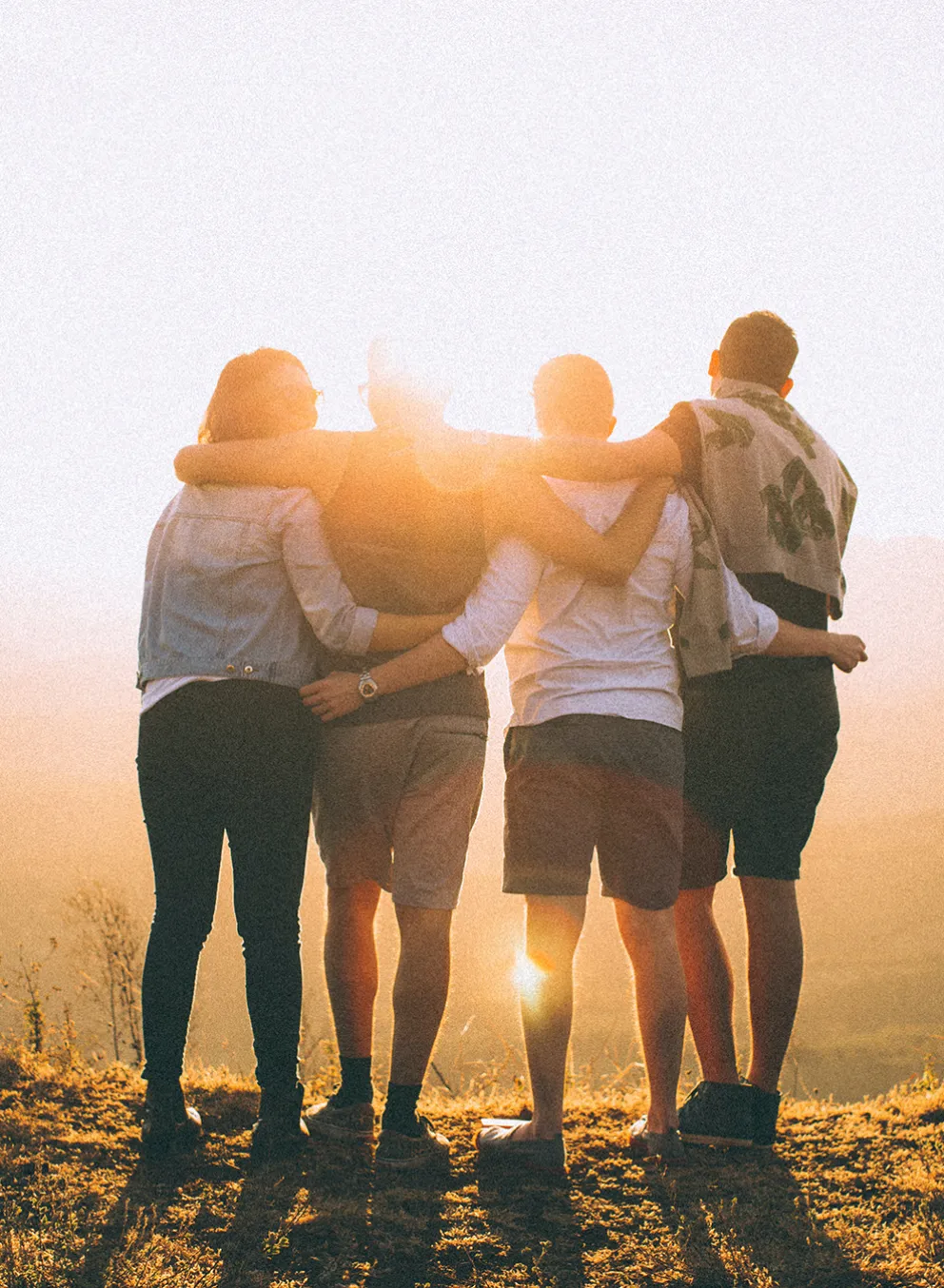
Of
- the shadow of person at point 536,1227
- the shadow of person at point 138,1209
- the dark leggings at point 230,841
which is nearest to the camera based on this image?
the shadow of person at point 138,1209

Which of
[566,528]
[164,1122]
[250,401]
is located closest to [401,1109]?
[164,1122]

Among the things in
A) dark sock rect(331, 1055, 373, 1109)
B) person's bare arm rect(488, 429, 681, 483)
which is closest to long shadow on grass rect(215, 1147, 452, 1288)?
dark sock rect(331, 1055, 373, 1109)

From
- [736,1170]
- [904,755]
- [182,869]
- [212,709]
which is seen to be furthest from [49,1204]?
[904,755]

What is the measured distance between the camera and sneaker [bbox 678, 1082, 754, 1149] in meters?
3.21

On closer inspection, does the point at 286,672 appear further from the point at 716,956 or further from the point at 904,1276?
the point at 904,1276

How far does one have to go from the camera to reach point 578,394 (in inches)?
127

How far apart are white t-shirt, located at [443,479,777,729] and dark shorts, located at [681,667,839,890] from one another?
0.42 ft

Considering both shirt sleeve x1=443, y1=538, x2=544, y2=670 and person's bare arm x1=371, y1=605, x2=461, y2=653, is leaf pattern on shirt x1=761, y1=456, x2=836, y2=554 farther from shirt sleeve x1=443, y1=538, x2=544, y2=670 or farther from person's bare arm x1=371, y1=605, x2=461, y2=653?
person's bare arm x1=371, y1=605, x2=461, y2=653

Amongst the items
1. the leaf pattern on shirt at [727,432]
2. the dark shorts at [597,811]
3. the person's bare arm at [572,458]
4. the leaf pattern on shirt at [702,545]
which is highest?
the leaf pattern on shirt at [727,432]

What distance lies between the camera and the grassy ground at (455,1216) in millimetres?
2363

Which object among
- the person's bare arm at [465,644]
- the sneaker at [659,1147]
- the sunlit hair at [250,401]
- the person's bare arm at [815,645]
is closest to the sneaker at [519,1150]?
the sneaker at [659,1147]

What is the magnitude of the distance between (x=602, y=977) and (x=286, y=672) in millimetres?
56317

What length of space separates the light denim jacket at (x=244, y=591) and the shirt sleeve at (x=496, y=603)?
10.2 inches

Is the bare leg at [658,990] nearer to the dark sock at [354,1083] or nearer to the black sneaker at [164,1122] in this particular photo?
the dark sock at [354,1083]
